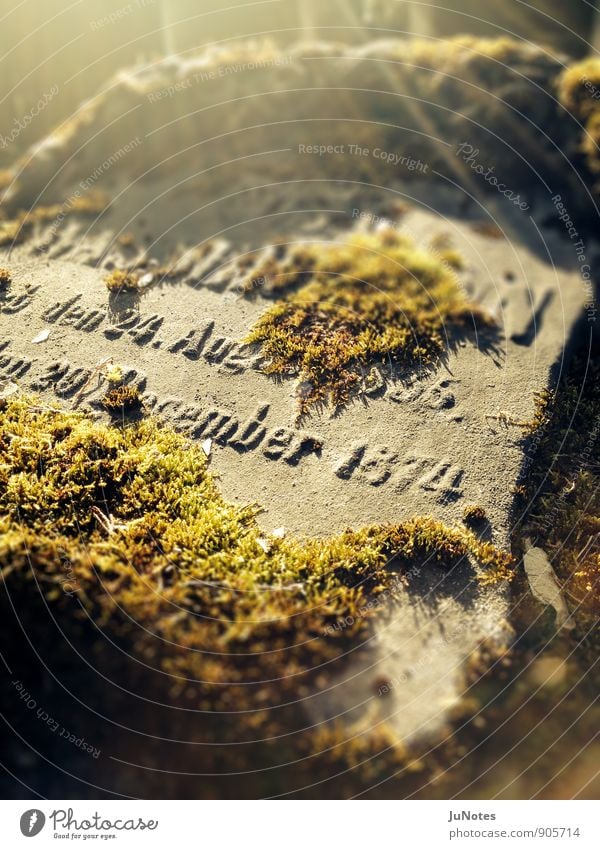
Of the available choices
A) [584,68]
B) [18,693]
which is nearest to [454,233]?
[584,68]

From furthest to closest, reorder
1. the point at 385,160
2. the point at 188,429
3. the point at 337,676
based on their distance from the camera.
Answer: the point at 385,160 → the point at 188,429 → the point at 337,676

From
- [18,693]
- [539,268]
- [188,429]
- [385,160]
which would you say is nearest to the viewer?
[18,693]

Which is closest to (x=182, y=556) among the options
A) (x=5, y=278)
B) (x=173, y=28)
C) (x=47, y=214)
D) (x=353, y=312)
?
(x=353, y=312)

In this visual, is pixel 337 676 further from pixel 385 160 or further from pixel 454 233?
pixel 385 160

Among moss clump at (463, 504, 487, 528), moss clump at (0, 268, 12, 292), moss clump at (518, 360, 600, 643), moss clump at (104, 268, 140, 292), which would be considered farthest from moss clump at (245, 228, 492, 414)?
moss clump at (0, 268, 12, 292)

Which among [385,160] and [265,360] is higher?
[385,160]

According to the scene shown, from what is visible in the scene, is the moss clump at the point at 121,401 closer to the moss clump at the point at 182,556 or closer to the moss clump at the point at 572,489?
the moss clump at the point at 182,556

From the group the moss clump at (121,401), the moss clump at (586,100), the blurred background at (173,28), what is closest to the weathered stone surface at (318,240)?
the moss clump at (121,401)
